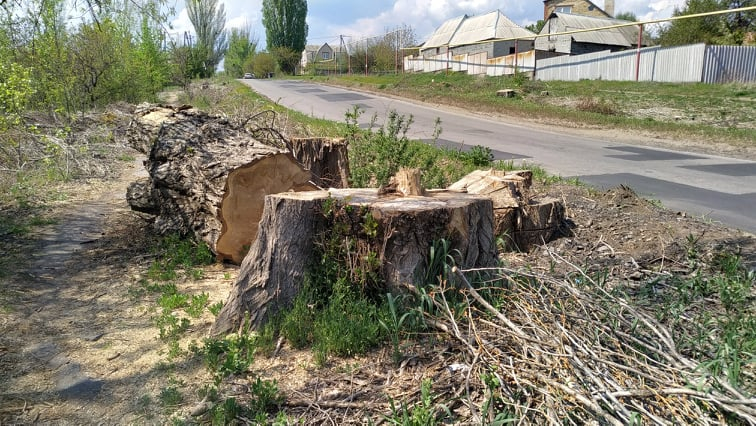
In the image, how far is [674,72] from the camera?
20.1m

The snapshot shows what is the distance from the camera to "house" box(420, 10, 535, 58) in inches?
1393

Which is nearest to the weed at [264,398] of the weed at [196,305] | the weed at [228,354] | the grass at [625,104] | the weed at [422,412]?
the weed at [228,354]

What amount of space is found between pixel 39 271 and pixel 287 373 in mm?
3064

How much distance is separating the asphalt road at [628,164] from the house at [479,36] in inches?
758

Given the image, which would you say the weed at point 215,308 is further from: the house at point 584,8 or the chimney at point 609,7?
the chimney at point 609,7

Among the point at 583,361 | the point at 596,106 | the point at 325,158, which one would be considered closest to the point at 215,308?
the point at 583,361

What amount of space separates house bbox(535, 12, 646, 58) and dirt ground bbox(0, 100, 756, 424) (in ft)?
92.7

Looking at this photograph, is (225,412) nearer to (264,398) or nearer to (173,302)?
(264,398)

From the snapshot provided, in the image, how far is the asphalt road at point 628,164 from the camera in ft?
24.1

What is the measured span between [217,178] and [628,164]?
8.37 metres

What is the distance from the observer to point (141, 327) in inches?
148

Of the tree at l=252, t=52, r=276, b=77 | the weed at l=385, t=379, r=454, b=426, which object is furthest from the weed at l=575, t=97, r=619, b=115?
the tree at l=252, t=52, r=276, b=77

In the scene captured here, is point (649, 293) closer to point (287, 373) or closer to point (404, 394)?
point (404, 394)

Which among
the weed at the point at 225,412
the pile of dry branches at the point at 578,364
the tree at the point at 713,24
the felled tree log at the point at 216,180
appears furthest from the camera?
the tree at the point at 713,24
